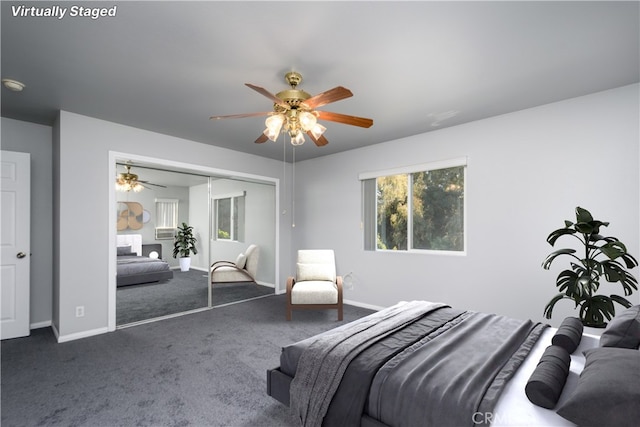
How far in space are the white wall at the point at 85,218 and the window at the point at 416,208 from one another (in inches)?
140

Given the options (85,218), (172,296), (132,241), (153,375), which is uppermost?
(85,218)

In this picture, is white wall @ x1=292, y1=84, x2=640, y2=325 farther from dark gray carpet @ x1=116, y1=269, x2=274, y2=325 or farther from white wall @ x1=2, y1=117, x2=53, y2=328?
white wall @ x1=2, y1=117, x2=53, y2=328

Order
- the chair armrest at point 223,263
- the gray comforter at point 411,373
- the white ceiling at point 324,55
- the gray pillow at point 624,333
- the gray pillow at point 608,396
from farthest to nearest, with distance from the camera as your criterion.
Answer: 1. the chair armrest at point 223,263
2. the white ceiling at point 324,55
3. the gray pillow at point 624,333
4. the gray comforter at point 411,373
5. the gray pillow at point 608,396

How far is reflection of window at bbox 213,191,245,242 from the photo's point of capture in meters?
4.82

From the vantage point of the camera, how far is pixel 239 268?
5062 millimetres

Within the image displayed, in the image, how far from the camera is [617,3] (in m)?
1.77

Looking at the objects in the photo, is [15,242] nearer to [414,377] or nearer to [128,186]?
[128,186]

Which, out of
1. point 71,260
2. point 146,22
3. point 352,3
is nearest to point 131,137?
point 71,260

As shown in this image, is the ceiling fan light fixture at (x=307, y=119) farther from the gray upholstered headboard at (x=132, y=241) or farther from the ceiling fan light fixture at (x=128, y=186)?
the gray upholstered headboard at (x=132, y=241)

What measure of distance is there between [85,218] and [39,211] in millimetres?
855

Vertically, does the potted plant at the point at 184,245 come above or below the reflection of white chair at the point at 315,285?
above

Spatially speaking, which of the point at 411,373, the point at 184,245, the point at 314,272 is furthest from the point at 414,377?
the point at 184,245

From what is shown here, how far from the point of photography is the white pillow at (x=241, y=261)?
506 cm

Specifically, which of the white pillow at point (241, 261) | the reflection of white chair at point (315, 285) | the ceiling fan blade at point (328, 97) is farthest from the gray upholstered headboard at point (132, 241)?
the ceiling fan blade at point (328, 97)
